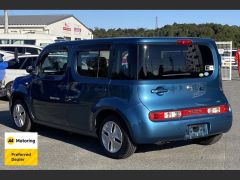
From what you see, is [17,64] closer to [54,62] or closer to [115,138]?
[54,62]

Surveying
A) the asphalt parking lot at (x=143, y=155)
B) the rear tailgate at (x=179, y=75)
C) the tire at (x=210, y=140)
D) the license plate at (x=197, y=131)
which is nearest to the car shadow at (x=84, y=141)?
the asphalt parking lot at (x=143, y=155)

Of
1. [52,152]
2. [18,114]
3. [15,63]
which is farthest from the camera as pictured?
[15,63]

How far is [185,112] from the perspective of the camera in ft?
21.0

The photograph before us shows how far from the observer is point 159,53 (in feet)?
20.9

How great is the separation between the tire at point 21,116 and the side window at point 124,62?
2.83 meters

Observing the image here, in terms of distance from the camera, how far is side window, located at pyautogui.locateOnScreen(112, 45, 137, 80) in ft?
20.6

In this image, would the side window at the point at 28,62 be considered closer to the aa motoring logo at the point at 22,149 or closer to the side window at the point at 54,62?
the side window at the point at 54,62

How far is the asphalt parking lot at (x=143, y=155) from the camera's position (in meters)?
6.25

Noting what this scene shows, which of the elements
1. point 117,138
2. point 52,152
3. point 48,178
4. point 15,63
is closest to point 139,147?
point 117,138

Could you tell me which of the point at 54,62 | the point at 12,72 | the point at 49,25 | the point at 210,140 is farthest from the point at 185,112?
the point at 49,25

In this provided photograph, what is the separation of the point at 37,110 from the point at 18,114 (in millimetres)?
863

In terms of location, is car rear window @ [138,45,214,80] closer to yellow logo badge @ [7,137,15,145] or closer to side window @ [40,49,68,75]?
side window @ [40,49,68,75]

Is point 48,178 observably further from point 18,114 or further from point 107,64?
point 18,114

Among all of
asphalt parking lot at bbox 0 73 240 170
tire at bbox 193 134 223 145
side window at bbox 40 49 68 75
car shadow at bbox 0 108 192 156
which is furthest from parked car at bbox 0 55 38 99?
tire at bbox 193 134 223 145
